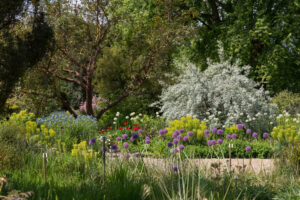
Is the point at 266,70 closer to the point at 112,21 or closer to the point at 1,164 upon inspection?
the point at 112,21

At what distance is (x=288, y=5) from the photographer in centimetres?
1217

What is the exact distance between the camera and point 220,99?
8.30 m

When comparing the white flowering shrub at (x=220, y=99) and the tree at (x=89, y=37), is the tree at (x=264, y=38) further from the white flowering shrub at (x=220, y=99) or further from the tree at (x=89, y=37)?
the white flowering shrub at (x=220, y=99)

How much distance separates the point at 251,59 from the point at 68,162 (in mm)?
10434

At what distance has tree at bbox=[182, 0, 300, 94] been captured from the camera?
A: 11492 mm

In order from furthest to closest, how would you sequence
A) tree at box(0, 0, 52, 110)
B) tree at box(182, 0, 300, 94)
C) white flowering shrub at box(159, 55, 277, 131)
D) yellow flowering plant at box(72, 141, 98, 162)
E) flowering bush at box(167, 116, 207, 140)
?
tree at box(182, 0, 300, 94) → white flowering shrub at box(159, 55, 277, 131) → flowering bush at box(167, 116, 207, 140) → tree at box(0, 0, 52, 110) → yellow flowering plant at box(72, 141, 98, 162)

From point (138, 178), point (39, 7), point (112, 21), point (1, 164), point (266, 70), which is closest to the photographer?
point (138, 178)

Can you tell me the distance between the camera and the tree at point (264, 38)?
452 inches

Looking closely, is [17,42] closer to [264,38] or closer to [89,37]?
[89,37]

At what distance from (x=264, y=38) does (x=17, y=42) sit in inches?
357

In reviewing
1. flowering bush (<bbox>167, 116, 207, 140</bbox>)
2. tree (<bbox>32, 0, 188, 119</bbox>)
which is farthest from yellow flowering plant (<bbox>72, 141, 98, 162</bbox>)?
tree (<bbox>32, 0, 188, 119</bbox>)

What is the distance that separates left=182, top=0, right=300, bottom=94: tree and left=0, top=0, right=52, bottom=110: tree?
727cm

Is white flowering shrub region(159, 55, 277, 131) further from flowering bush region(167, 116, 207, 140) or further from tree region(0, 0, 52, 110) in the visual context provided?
tree region(0, 0, 52, 110)

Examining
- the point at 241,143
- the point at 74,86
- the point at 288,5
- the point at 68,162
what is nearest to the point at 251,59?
the point at 288,5
